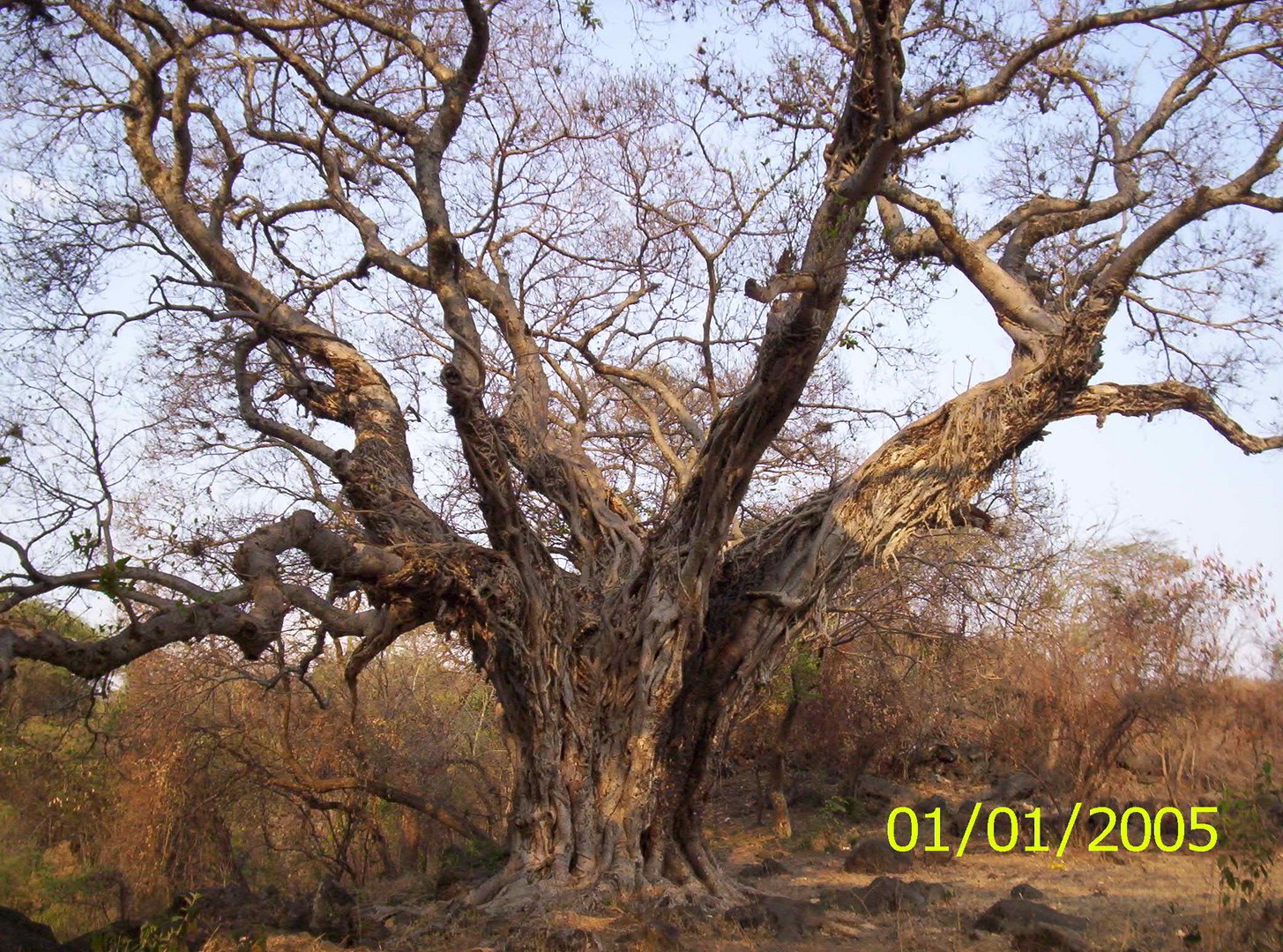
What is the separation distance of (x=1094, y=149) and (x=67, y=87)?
839cm

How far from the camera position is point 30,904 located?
930 cm

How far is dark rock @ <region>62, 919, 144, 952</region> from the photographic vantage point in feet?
17.6

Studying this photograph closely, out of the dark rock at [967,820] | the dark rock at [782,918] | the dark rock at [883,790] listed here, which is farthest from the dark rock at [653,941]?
the dark rock at [883,790]

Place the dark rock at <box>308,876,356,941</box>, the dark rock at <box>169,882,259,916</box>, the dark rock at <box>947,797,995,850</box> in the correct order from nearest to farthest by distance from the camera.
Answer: the dark rock at <box>308,876,356,941</box> < the dark rock at <box>169,882,259,916</box> < the dark rock at <box>947,797,995,850</box>

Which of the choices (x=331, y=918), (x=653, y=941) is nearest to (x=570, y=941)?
(x=653, y=941)

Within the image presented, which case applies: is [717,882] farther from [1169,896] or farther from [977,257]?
[977,257]

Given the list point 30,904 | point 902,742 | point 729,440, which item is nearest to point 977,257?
point 729,440

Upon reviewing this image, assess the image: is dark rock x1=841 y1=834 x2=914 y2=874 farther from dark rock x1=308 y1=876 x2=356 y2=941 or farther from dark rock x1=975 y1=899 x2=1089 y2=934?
dark rock x1=308 y1=876 x2=356 y2=941

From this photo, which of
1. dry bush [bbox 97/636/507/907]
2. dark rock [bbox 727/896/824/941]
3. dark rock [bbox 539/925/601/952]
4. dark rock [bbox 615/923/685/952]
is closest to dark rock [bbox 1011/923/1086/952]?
dark rock [bbox 727/896/824/941]

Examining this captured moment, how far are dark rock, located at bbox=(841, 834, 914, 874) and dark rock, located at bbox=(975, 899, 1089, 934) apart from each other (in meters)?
3.41

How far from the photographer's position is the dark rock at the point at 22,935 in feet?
16.6

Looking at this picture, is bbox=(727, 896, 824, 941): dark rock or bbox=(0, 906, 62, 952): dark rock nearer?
bbox=(0, 906, 62, 952): dark rock

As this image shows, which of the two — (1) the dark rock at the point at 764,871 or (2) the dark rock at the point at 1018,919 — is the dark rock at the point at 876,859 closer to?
(1) the dark rock at the point at 764,871

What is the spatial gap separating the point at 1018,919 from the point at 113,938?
5.21 metres
